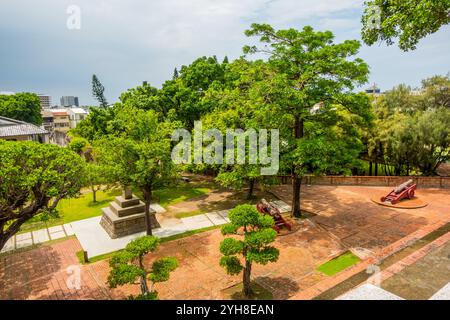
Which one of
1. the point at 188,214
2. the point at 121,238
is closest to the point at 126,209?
the point at 121,238

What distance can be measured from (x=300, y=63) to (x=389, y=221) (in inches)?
364

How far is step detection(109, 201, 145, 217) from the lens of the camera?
49.6 feet

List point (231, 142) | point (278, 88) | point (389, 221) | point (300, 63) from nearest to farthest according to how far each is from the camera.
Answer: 1. point (278, 88)
2. point (300, 63)
3. point (389, 221)
4. point (231, 142)

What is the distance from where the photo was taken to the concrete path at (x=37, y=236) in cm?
1403

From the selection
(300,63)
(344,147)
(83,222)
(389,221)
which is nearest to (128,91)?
(83,222)

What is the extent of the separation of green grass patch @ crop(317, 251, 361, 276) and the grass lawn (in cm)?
1118

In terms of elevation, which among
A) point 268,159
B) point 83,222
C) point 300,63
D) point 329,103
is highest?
point 300,63

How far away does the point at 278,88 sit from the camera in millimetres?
13281

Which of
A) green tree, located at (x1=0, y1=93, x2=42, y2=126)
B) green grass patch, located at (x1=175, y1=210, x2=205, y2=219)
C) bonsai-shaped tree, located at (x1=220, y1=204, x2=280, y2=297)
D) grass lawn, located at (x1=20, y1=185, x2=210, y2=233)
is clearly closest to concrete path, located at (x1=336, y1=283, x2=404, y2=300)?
bonsai-shaped tree, located at (x1=220, y1=204, x2=280, y2=297)

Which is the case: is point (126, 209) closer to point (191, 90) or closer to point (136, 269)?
point (136, 269)

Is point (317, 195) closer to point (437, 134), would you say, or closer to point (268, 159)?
point (268, 159)

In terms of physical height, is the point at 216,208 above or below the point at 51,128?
below

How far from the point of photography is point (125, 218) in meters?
14.9

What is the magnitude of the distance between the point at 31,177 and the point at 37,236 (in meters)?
7.90
